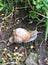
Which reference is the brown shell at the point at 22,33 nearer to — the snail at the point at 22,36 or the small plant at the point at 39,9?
the snail at the point at 22,36

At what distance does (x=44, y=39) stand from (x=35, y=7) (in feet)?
1.07

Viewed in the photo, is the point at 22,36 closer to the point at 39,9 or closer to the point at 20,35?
the point at 20,35

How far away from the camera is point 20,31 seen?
2396mm

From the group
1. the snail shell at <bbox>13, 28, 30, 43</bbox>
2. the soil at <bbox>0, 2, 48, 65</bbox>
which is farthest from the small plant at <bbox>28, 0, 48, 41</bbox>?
the snail shell at <bbox>13, 28, 30, 43</bbox>

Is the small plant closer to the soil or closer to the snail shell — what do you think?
the soil

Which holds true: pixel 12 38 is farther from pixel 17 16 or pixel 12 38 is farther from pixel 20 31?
pixel 17 16

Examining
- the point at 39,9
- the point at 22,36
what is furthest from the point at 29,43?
the point at 39,9

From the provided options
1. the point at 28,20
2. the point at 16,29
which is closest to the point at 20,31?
the point at 16,29

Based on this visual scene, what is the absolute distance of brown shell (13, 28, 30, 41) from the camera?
7.83 ft

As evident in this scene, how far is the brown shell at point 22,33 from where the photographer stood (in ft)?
7.83

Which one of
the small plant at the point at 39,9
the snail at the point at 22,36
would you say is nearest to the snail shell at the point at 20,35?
the snail at the point at 22,36

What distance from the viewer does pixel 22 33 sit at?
2.39 metres

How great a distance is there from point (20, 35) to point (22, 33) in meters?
0.03

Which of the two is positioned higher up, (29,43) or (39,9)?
(39,9)
